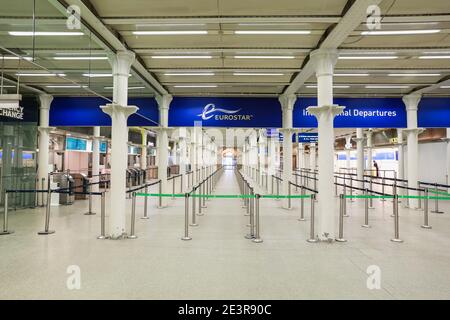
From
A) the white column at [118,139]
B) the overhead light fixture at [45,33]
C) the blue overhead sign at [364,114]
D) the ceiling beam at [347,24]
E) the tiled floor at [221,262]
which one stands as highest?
the overhead light fixture at [45,33]

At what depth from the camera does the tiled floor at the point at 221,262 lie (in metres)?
3.34

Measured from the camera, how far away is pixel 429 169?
15.8 metres

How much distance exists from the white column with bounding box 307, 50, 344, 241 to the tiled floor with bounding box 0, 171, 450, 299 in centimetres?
66

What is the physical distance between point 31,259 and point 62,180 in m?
7.12

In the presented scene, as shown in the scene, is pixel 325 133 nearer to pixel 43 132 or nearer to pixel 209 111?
pixel 209 111

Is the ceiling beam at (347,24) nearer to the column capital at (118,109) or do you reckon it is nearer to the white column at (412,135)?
the column capital at (118,109)

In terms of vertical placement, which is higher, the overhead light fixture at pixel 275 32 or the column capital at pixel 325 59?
the overhead light fixture at pixel 275 32

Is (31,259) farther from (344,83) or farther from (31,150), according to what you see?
(344,83)

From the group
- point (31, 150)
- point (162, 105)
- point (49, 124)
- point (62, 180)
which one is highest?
point (162, 105)

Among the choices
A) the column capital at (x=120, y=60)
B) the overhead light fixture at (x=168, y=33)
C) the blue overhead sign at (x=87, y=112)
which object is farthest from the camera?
the blue overhead sign at (x=87, y=112)

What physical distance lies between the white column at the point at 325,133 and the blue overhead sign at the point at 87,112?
237 inches

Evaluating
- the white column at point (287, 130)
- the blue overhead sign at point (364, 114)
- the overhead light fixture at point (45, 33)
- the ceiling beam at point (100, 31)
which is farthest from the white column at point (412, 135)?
the overhead light fixture at point (45, 33)
